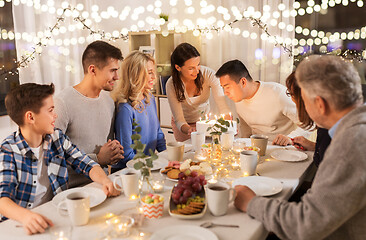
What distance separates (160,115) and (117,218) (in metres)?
3.38

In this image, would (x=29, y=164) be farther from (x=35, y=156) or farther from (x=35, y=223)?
(x=35, y=223)

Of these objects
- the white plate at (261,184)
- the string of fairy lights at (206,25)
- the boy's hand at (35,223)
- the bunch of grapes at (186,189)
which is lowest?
the white plate at (261,184)

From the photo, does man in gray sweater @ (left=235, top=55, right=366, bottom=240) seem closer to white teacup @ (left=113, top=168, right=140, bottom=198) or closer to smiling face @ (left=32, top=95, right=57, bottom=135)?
white teacup @ (left=113, top=168, right=140, bottom=198)

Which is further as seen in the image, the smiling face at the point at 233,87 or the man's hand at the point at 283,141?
the smiling face at the point at 233,87

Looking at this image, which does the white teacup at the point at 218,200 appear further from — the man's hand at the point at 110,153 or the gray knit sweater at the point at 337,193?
the man's hand at the point at 110,153

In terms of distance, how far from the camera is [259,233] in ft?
3.86

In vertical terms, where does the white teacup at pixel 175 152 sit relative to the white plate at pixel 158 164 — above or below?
above

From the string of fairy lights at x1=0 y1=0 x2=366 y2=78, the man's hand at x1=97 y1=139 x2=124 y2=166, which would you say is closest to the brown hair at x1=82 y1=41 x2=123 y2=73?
the man's hand at x1=97 y1=139 x2=124 y2=166

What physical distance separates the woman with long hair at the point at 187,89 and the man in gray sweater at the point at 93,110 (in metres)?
0.74

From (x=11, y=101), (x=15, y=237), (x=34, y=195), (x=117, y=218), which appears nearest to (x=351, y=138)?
(x=117, y=218)

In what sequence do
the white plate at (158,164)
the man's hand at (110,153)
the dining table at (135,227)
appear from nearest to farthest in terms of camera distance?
the dining table at (135,227) < the white plate at (158,164) < the man's hand at (110,153)

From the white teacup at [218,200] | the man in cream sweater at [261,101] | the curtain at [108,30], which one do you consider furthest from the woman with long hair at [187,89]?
the white teacup at [218,200]

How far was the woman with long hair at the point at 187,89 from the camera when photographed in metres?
2.91

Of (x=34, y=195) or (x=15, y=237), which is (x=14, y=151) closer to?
(x=34, y=195)
